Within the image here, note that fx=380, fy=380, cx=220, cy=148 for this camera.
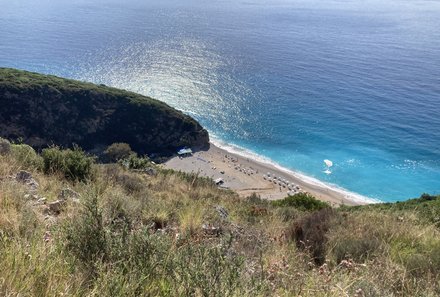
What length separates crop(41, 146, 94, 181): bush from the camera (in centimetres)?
873

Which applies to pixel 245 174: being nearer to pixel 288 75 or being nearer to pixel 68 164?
pixel 288 75

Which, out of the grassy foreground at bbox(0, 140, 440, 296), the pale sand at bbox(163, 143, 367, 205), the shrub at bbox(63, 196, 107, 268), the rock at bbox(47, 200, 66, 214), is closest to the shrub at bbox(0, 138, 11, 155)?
the grassy foreground at bbox(0, 140, 440, 296)

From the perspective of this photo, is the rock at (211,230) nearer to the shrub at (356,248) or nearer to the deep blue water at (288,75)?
the shrub at (356,248)

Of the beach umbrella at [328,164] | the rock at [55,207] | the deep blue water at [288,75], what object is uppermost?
the rock at [55,207]

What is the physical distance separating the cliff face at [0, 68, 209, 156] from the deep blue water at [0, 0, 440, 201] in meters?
6.67

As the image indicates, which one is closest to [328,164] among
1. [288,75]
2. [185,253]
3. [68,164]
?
[288,75]

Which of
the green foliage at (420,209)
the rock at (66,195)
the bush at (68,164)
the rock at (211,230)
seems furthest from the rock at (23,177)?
the green foliage at (420,209)

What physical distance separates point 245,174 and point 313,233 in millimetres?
37257

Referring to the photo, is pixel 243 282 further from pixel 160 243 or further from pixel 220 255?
pixel 160 243

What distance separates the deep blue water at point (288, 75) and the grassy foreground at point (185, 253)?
36906 mm

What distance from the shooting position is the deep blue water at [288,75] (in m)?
46.2

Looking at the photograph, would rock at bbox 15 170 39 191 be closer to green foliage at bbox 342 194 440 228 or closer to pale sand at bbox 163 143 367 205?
green foliage at bbox 342 194 440 228

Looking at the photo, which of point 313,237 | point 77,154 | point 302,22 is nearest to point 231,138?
point 77,154

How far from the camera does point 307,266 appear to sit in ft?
14.3
